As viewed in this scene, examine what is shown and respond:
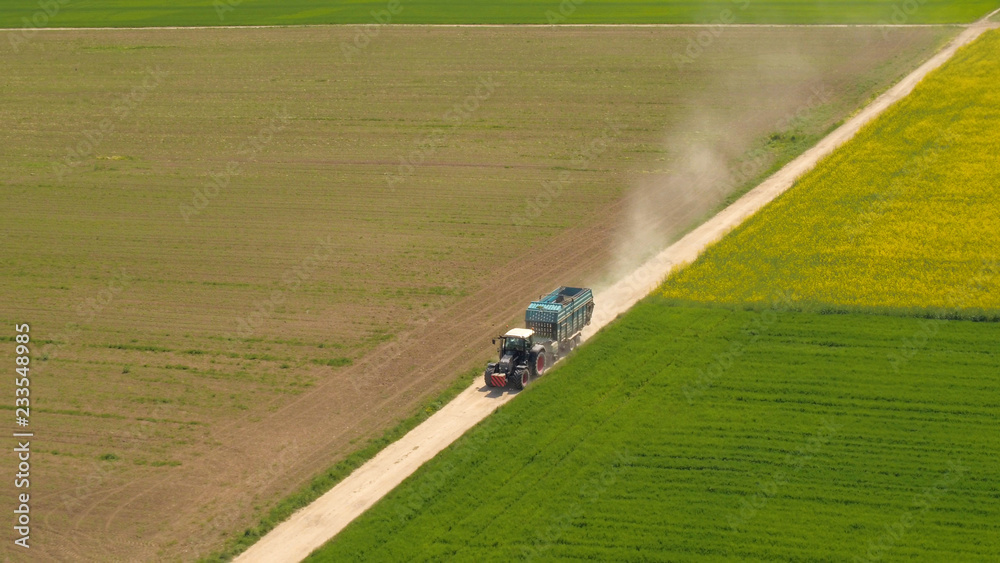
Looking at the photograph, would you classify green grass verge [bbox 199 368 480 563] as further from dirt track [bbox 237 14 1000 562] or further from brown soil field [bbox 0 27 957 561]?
brown soil field [bbox 0 27 957 561]

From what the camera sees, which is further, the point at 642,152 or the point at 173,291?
the point at 642,152

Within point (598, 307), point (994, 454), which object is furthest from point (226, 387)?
point (994, 454)

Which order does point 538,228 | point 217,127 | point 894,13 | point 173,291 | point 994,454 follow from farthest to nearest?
point 894,13, point 217,127, point 538,228, point 173,291, point 994,454

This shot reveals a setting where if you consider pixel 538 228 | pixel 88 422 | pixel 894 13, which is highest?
pixel 894 13

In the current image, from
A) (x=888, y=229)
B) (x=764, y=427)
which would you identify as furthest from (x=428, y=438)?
(x=888, y=229)

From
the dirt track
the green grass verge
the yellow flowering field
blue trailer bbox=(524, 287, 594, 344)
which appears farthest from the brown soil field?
the yellow flowering field

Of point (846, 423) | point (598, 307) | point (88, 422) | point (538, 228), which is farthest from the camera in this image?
point (538, 228)

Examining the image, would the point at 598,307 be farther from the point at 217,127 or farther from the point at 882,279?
the point at 217,127
